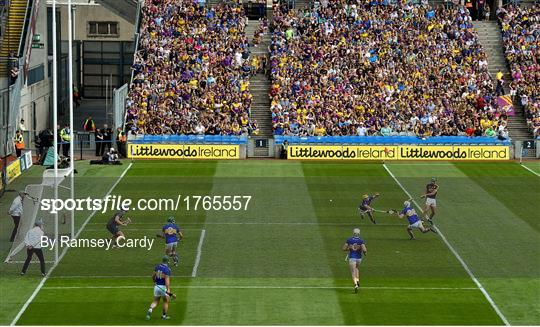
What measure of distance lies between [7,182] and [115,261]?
1649 centimetres

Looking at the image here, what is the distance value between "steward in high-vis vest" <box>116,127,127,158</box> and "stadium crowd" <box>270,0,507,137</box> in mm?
8992

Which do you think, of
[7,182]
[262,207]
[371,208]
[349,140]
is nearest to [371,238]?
[371,208]

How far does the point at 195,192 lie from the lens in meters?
53.6

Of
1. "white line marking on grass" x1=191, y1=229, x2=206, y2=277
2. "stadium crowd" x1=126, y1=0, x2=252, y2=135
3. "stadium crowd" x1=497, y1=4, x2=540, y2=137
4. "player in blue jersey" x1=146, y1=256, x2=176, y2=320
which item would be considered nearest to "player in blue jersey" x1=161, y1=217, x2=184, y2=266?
"white line marking on grass" x1=191, y1=229, x2=206, y2=277

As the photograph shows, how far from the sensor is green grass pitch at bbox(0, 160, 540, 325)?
3247 centimetres

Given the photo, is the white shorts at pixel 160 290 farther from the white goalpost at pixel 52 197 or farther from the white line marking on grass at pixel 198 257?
the white goalpost at pixel 52 197

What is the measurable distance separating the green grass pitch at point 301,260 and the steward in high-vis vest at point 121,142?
5.67 metres

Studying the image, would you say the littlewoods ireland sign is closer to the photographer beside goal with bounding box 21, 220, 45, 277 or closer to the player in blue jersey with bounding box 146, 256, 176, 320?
the photographer beside goal with bounding box 21, 220, 45, 277

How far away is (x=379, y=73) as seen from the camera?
72.6m

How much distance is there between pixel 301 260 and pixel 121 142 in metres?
27.4

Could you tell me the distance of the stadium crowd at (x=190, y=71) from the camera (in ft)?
222

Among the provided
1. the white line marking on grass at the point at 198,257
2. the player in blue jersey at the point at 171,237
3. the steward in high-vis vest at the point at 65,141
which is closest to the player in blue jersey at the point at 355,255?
the white line marking on grass at the point at 198,257

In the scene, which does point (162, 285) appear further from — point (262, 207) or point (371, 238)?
point (262, 207)

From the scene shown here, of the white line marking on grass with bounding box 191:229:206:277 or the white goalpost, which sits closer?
the white line marking on grass with bounding box 191:229:206:277
